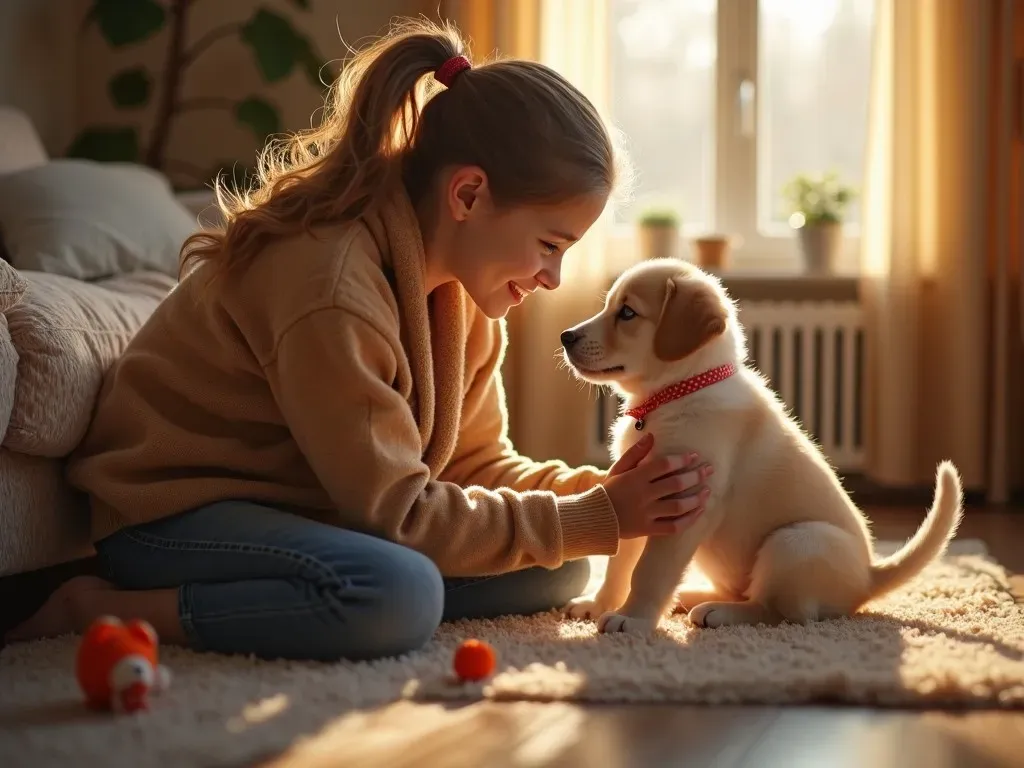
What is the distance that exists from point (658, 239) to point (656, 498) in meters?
2.12

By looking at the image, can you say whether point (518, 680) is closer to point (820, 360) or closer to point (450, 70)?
point (450, 70)

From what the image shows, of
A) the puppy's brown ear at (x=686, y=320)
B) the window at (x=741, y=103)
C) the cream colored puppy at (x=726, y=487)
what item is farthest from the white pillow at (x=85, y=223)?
the window at (x=741, y=103)

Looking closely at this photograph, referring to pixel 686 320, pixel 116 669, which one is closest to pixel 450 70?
pixel 686 320

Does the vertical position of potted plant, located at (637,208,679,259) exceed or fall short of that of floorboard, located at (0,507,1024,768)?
it exceeds it

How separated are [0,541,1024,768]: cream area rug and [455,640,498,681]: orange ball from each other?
0.02 meters

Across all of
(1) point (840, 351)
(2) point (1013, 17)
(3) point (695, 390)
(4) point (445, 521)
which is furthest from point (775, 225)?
(4) point (445, 521)

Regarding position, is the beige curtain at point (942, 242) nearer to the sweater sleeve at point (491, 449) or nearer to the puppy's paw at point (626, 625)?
the sweater sleeve at point (491, 449)

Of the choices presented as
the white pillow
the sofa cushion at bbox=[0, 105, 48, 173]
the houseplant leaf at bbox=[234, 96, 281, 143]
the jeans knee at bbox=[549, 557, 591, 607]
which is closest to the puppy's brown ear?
the jeans knee at bbox=[549, 557, 591, 607]

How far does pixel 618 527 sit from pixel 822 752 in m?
0.50

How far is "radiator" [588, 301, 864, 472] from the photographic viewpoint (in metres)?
3.63

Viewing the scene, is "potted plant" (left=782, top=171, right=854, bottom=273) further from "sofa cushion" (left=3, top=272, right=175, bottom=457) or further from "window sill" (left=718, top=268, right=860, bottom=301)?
"sofa cushion" (left=3, top=272, right=175, bottom=457)

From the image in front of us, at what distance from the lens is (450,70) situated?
1769 mm

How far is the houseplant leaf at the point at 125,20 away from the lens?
3.57 metres

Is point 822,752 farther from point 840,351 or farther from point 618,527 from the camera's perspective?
point 840,351
